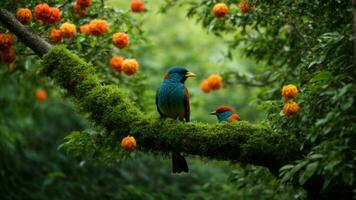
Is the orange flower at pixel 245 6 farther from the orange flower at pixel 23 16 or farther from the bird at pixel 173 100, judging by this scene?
the orange flower at pixel 23 16

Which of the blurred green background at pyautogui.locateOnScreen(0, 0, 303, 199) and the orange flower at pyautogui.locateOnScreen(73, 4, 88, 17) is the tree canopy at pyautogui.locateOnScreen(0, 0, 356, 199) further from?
the blurred green background at pyautogui.locateOnScreen(0, 0, 303, 199)

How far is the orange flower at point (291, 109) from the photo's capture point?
161 inches

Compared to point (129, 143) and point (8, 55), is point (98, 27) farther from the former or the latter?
point (129, 143)

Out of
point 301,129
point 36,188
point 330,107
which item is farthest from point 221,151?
point 36,188

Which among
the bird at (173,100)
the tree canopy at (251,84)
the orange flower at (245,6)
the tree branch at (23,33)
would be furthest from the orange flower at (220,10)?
the tree branch at (23,33)

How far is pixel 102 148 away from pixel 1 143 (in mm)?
2828

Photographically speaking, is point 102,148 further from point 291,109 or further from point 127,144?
point 291,109

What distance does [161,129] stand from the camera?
4.67 metres

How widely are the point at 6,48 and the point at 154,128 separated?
5.99 ft

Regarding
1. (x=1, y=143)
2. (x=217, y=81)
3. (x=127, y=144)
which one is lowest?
(x=127, y=144)

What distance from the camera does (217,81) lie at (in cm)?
688

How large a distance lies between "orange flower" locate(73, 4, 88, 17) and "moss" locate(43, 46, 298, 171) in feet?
3.06

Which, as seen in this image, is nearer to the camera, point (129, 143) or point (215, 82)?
point (129, 143)

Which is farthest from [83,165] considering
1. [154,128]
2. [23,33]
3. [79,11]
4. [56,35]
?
[154,128]
